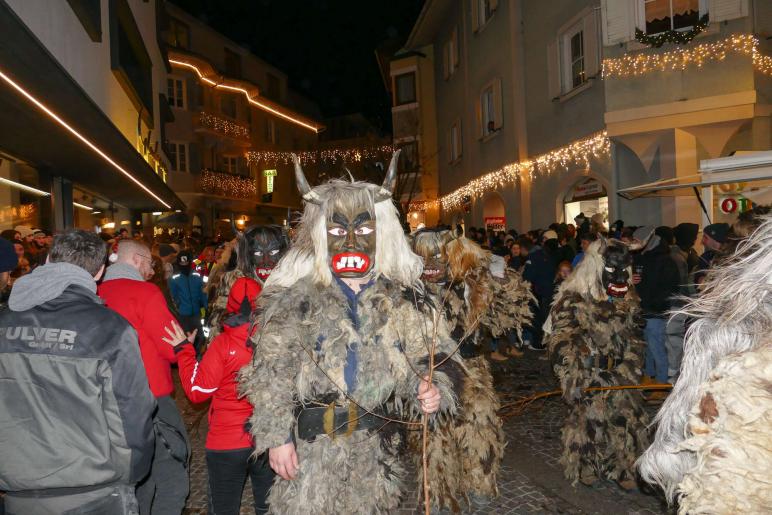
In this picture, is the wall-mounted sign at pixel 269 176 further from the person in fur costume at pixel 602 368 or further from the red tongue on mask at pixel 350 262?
the red tongue on mask at pixel 350 262

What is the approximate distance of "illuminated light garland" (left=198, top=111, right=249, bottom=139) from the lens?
29609 millimetres

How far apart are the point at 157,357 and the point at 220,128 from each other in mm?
29670

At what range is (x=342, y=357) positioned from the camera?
2611 millimetres

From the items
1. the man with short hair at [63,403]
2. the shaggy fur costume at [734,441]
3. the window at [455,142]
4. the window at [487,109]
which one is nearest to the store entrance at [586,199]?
the window at [487,109]

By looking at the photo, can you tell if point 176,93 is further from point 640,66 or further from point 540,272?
point 540,272

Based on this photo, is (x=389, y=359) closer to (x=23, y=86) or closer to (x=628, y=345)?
(x=628, y=345)

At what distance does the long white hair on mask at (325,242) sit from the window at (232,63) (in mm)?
35606

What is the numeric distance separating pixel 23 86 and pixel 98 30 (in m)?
4.84

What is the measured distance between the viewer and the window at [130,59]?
11328 millimetres

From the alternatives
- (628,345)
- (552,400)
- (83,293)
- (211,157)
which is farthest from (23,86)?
(211,157)

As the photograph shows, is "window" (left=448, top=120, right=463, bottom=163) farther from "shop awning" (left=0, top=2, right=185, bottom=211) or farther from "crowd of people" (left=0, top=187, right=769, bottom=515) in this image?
"crowd of people" (left=0, top=187, right=769, bottom=515)

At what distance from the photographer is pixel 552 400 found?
22.1 ft

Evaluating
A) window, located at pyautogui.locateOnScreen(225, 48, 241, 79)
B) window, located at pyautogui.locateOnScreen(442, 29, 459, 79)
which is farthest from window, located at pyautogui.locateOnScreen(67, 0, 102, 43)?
window, located at pyautogui.locateOnScreen(225, 48, 241, 79)

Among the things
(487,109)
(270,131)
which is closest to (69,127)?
(487,109)
